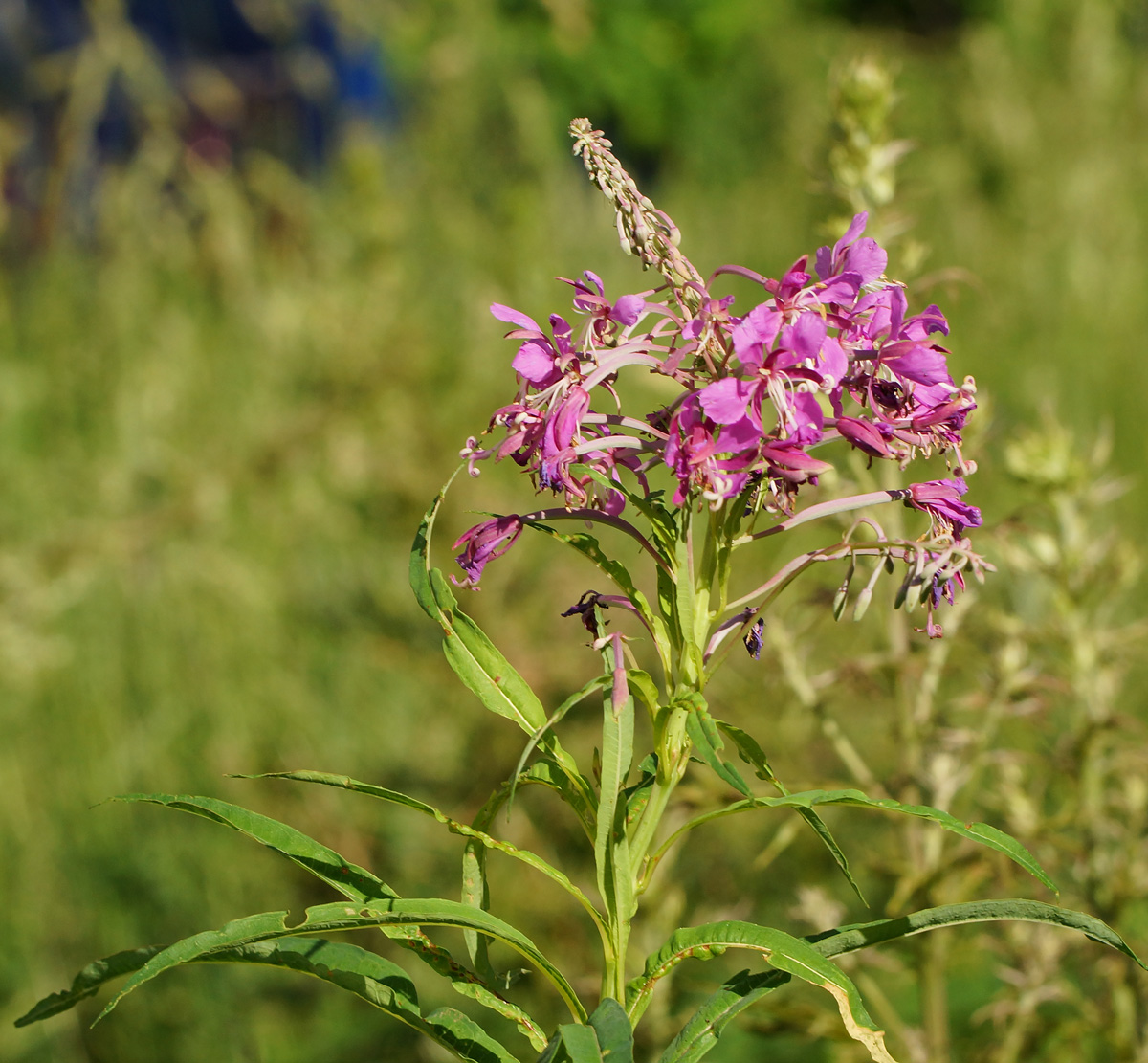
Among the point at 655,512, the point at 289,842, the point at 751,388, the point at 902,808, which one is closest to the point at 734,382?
the point at 751,388

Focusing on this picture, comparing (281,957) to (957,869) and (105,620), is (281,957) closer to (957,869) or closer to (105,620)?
(957,869)

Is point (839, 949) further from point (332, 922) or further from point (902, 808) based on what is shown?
point (332, 922)

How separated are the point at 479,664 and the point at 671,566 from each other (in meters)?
0.23

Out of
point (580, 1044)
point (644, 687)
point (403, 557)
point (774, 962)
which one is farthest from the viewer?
point (403, 557)

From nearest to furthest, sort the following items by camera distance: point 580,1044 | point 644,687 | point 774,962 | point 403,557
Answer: point 580,1044, point 774,962, point 644,687, point 403,557

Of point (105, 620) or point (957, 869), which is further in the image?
point (105, 620)

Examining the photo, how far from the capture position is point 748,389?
973 mm

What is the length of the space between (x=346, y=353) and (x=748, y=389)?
3.57 metres

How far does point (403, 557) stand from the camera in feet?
13.3

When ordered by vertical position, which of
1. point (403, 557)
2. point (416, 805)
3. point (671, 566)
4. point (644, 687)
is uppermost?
point (403, 557)

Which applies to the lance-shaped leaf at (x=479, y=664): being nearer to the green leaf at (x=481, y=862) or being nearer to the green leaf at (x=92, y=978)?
the green leaf at (x=481, y=862)

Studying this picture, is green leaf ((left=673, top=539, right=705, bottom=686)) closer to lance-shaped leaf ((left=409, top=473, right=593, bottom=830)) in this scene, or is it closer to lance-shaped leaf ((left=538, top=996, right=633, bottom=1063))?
lance-shaped leaf ((left=409, top=473, right=593, bottom=830))

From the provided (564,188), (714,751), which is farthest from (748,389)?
(564,188)

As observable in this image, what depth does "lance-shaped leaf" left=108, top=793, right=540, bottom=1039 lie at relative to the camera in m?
1.04
